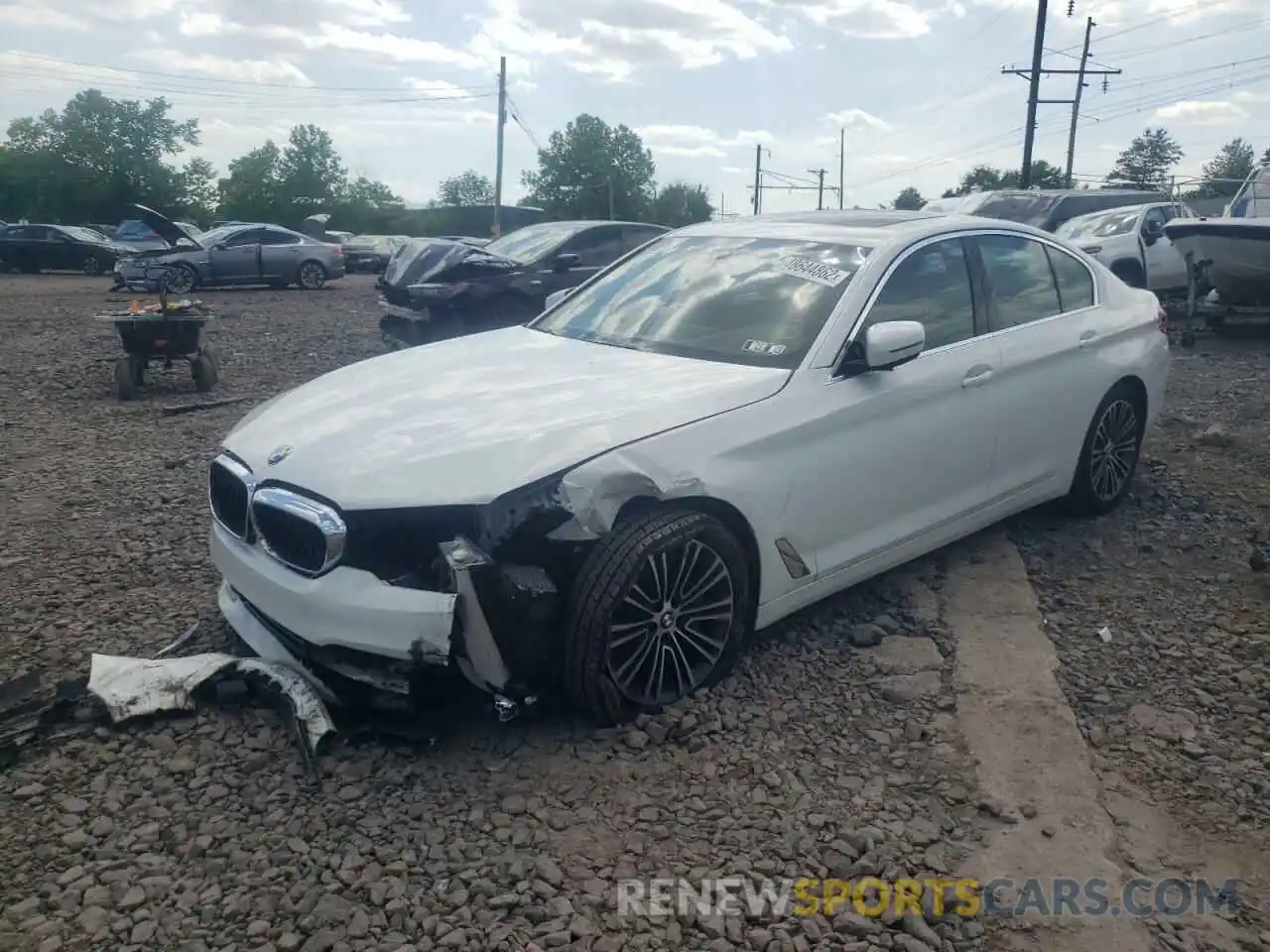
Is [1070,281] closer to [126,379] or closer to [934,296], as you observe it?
[934,296]

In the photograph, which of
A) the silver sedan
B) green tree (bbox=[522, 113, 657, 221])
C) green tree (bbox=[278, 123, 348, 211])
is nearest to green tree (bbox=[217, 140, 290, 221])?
green tree (bbox=[278, 123, 348, 211])

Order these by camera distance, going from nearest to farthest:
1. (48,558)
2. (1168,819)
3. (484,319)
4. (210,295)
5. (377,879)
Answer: (377,879) → (1168,819) → (48,558) → (484,319) → (210,295)

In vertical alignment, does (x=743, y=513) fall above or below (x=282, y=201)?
below

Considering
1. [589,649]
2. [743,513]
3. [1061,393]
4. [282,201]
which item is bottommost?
[589,649]

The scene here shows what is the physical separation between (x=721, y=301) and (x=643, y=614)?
1555 millimetres

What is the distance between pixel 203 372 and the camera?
944cm

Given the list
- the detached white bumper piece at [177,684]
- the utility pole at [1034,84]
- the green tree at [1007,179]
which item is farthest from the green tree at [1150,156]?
the detached white bumper piece at [177,684]

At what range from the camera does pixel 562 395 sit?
3.65 m

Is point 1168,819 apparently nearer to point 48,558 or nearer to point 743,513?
point 743,513

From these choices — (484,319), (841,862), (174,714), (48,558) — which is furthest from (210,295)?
(841,862)

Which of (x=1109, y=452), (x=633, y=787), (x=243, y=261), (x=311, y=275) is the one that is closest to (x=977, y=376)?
(x=1109, y=452)

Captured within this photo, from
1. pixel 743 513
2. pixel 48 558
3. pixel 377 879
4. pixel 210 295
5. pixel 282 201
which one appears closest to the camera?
pixel 377 879

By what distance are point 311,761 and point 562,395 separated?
1.42 m

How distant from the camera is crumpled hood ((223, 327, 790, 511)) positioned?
317 cm
